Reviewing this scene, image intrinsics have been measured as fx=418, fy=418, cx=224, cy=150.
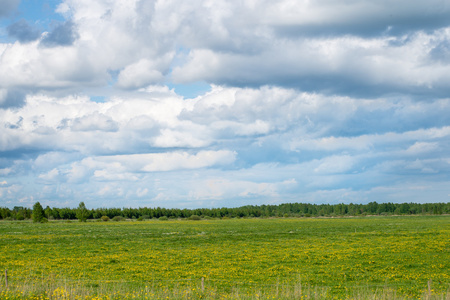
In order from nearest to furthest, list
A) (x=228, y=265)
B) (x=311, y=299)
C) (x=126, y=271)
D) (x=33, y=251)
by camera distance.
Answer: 1. (x=311, y=299)
2. (x=126, y=271)
3. (x=228, y=265)
4. (x=33, y=251)

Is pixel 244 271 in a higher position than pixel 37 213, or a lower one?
higher

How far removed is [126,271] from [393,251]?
29774mm

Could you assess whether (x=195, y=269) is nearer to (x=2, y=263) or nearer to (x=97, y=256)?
(x=97, y=256)

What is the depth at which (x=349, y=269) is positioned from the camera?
1377 inches

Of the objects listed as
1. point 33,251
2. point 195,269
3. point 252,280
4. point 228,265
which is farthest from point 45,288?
point 33,251

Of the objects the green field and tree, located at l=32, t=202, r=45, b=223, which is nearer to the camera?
the green field

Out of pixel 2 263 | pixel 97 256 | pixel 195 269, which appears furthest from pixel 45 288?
pixel 97 256

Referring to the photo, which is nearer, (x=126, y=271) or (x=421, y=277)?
(x=421, y=277)

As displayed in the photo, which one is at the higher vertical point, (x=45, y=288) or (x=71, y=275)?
(x=45, y=288)

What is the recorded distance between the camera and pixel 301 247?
52.8 metres

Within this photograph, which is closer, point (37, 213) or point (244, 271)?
point (244, 271)

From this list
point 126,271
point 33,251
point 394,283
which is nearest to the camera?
point 394,283

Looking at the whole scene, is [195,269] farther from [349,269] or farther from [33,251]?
[33,251]

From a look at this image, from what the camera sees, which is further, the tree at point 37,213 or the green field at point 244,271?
the tree at point 37,213
